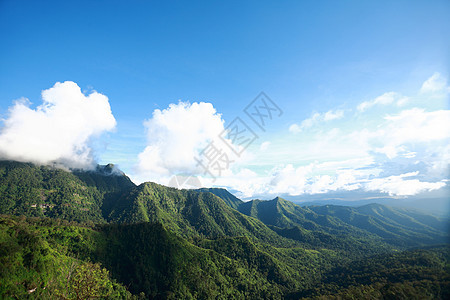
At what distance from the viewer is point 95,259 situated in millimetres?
170750

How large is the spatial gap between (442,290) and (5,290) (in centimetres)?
25886

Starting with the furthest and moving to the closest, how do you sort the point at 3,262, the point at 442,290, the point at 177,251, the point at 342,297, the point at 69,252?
the point at 177,251 < the point at 69,252 < the point at 342,297 < the point at 442,290 < the point at 3,262

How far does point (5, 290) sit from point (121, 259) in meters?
102

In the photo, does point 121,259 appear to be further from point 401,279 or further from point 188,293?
point 401,279

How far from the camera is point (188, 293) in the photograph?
548 ft

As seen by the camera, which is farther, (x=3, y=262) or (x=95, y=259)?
(x=95, y=259)

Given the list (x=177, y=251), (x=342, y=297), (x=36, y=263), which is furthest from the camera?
(x=177, y=251)

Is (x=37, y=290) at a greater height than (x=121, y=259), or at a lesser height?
greater

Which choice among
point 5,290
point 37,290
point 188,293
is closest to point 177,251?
point 188,293

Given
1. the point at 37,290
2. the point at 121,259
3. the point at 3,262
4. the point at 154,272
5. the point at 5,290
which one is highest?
the point at 3,262

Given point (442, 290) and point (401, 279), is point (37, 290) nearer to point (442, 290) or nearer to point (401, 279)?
point (442, 290)

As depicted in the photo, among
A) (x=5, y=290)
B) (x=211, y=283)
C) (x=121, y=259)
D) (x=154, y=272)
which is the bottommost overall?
(x=211, y=283)

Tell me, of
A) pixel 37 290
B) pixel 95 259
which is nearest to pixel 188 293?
pixel 95 259

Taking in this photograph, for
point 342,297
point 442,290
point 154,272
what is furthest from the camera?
point 154,272
